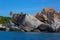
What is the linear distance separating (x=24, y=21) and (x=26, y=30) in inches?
175

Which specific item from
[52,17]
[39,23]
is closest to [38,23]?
[39,23]

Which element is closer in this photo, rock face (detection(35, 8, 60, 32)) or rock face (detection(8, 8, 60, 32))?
rock face (detection(35, 8, 60, 32))

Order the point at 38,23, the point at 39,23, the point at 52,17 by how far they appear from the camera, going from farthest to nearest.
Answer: the point at 39,23 < the point at 38,23 < the point at 52,17

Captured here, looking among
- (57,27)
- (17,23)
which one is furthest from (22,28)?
(57,27)

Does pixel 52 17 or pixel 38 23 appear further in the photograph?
pixel 38 23

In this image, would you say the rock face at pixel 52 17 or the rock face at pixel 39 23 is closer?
the rock face at pixel 52 17

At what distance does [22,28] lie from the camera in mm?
95875

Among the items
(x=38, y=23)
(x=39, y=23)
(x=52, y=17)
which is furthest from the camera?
(x=39, y=23)

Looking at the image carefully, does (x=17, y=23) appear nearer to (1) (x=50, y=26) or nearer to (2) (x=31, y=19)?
(2) (x=31, y=19)

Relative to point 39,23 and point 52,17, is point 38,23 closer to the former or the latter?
point 39,23

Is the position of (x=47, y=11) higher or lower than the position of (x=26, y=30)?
higher

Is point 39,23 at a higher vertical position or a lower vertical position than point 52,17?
lower

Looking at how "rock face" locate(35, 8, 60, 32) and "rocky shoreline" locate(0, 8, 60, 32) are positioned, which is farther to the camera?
"rocky shoreline" locate(0, 8, 60, 32)

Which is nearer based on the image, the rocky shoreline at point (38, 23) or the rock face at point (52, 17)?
the rock face at point (52, 17)
